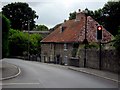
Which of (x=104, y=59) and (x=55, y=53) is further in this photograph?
(x=55, y=53)

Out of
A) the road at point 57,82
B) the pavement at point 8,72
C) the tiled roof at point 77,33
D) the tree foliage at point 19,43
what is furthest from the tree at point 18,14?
the road at point 57,82

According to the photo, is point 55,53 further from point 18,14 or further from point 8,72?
point 8,72

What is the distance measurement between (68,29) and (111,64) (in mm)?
38002

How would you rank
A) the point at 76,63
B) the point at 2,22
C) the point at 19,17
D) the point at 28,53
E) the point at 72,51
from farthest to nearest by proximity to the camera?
1. the point at 19,17
2. the point at 28,53
3. the point at 72,51
4. the point at 76,63
5. the point at 2,22

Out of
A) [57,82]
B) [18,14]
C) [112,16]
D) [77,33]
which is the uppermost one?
[18,14]

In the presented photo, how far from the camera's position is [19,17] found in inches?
3841

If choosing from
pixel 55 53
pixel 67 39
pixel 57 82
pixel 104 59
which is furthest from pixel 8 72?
pixel 55 53

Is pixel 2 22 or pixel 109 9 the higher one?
pixel 109 9

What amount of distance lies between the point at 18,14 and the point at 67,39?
114 feet

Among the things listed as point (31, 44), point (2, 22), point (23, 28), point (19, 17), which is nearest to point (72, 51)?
point (2, 22)

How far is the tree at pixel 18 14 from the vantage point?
317 feet

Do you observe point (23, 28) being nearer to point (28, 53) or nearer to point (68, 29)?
point (28, 53)

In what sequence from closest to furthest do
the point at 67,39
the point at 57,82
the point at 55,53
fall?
1. the point at 57,82
2. the point at 67,39
3. the point at 55,53

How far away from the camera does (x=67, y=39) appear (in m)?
65.9
